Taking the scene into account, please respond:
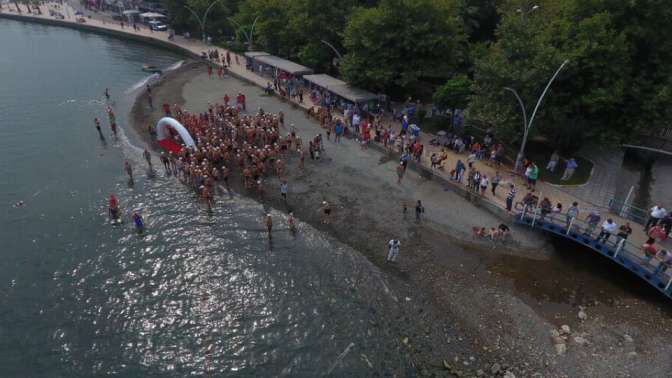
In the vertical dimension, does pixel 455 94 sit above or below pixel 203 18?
below

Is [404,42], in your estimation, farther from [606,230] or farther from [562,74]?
[606,230]

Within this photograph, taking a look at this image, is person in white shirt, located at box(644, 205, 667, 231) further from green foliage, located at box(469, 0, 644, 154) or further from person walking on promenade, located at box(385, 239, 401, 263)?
person walking on promenade, located at box(385, 239, 401, 263)

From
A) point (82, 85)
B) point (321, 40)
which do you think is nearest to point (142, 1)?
point (82, 85)

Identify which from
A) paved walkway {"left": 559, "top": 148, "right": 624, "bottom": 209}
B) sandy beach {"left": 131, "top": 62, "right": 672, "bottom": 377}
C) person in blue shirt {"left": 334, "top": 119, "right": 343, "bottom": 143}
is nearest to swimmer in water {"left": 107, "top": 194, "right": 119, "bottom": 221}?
sandy beach {"left": 131, "top": 62, "right": 672, "bottom": 377}

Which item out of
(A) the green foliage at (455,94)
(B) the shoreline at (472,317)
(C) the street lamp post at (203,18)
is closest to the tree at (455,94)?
(A) the green foliage at (455,94)

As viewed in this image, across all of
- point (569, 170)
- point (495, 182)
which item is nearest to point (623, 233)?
point (495, 182)

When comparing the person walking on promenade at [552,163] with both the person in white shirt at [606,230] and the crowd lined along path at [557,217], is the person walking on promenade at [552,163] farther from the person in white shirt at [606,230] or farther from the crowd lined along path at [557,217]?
the person in white shirt at [606,230]
